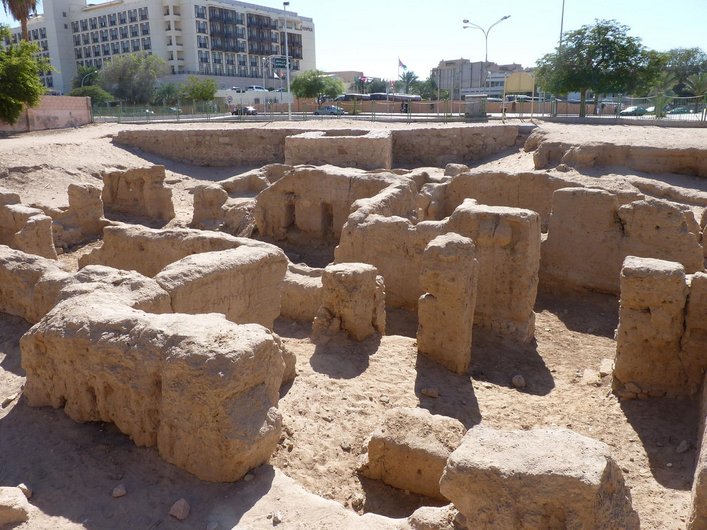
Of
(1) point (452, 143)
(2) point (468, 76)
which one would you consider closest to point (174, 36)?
(2) point (468, 76)

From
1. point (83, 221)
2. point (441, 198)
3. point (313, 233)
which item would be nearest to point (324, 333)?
point (313, 233)

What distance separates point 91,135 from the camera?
81.7 ft

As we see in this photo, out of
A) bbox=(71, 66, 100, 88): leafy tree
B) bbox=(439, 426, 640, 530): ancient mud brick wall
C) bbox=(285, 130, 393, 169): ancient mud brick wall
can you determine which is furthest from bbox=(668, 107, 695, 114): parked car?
bbox=(71, 66, 100, 88): leafy tree

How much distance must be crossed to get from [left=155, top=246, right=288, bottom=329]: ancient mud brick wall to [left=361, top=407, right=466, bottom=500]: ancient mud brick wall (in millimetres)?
2163

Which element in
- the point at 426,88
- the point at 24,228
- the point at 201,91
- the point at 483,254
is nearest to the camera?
the point at 483,254

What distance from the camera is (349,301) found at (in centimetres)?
783

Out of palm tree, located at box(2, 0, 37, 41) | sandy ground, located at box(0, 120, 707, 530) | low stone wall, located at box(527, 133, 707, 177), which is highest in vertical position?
palm tree, located at box(2, 0, 37, 41)

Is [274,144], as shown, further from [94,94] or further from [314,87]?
[94,94]

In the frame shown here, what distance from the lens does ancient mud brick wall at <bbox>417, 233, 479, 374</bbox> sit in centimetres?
716

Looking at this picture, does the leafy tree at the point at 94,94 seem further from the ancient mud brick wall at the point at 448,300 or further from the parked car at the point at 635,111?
the ancient mud brick wall at the point at 448,300

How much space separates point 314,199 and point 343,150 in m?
5.69

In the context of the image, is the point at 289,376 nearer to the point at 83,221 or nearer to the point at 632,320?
the point at 632,320

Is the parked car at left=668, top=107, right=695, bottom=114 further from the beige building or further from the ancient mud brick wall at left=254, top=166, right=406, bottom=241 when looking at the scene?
the beige building

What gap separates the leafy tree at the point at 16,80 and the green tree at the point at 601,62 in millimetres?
21080
